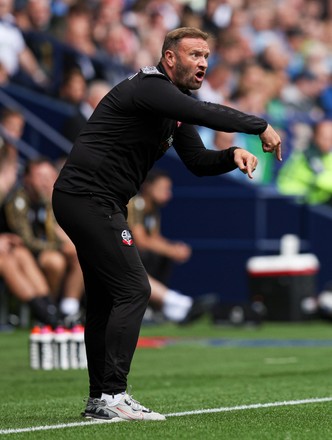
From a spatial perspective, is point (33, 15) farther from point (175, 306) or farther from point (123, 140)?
point (123, 140)

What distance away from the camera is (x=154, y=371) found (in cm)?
951

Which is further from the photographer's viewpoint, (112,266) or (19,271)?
(19,271)

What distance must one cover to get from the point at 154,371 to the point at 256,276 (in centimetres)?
773

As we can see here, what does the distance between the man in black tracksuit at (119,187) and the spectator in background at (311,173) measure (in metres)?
12.7

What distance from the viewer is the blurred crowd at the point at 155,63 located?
1475 cm

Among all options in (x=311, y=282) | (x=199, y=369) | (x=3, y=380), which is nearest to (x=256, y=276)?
(x=311, y=282)

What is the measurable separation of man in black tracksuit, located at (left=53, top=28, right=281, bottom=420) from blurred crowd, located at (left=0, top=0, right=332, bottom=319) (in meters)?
7.54

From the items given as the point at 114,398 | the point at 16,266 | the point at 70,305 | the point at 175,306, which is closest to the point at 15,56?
the point at 16,266

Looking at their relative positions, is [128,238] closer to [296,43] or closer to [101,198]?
[101,198]

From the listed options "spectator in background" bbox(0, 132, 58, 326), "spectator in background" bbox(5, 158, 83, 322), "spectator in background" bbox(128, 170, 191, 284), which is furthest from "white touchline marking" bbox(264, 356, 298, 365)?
"spectator in background" bbox(128, 170, 191, 284)

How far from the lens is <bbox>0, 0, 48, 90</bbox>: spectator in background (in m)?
16.2

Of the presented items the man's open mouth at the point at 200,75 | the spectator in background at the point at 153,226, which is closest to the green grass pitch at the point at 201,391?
the man's open mouth at the point at 200,75

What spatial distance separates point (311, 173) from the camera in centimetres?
1972

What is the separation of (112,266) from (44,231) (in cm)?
900
